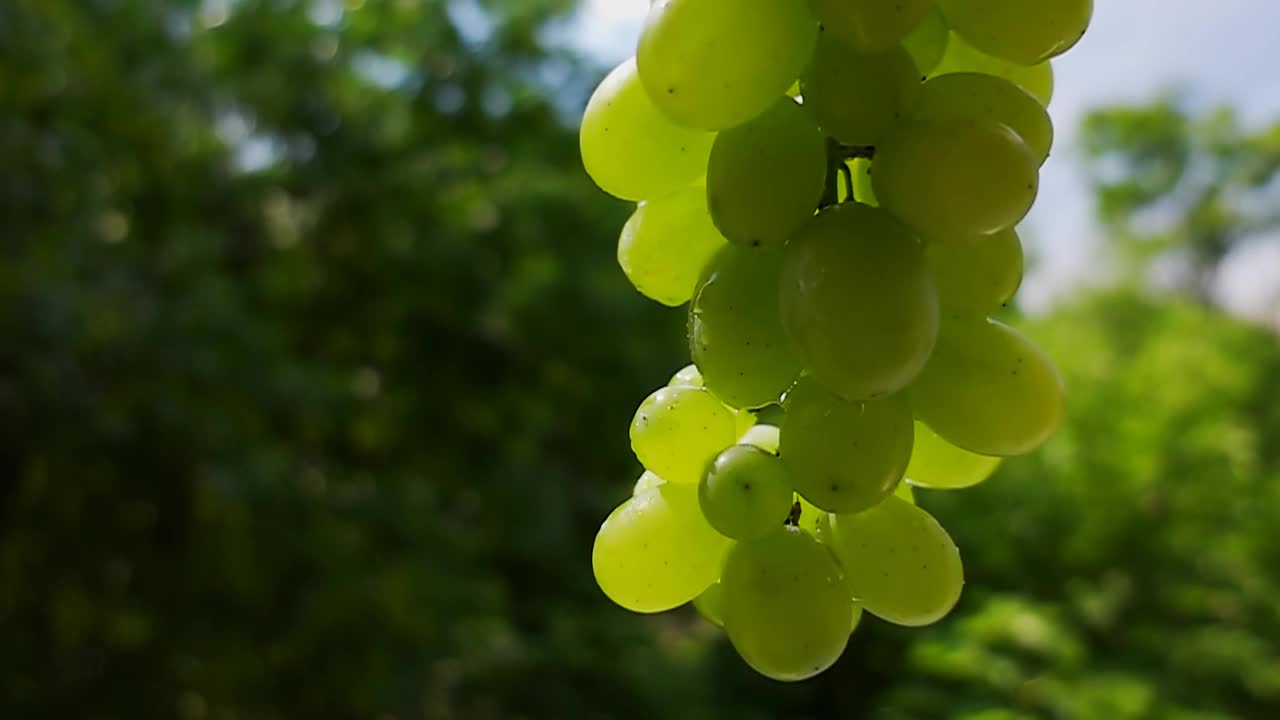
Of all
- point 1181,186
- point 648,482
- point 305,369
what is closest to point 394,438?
point 305,369

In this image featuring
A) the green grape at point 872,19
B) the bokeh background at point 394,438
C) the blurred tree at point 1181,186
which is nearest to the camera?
the green grape at point 872,19

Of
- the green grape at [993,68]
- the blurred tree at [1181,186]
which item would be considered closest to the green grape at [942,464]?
the green grape at [993,68]

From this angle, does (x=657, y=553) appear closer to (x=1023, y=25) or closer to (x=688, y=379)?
(x=688, y=379)

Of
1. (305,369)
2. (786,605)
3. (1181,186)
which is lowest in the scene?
(786,605)

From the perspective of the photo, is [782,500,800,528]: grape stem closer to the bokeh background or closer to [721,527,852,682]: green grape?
[721,527,852,682]: green grape

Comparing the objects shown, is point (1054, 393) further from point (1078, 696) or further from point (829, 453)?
point (1078, 696)

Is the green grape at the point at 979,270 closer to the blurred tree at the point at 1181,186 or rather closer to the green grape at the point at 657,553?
the green grape at the point at 657,553
